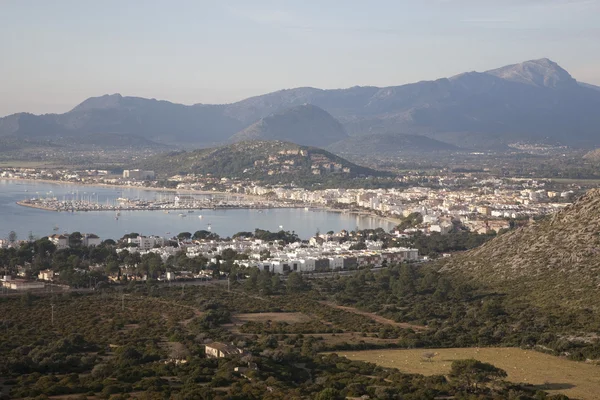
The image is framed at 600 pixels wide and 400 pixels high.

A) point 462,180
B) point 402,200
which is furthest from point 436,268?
point 462,180

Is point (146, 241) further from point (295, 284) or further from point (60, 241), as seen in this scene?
point (295, 284)

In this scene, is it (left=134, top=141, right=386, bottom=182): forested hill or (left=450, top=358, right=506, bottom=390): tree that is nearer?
(left=450, top=358, right=506, bottom=390): tree

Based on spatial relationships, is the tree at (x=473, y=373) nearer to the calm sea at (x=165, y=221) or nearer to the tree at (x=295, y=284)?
the tree at (x=295, y=284)

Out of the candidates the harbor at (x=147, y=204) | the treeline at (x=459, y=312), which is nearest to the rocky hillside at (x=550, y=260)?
the treeline at (x=459, y=312)

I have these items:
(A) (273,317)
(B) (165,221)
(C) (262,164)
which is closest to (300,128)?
(C) (262,164)

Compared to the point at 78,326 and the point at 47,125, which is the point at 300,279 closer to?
the point at 78,326


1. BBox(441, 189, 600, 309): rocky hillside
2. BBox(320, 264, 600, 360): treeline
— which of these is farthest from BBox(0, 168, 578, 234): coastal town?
BBox(320, 264, 600, 360): treeline

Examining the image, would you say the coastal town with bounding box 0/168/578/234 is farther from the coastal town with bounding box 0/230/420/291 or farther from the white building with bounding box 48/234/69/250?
the white building with bounding box 48/234/69/250

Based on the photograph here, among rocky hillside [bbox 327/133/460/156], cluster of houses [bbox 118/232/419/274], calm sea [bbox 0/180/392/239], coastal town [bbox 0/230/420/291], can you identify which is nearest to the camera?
coastal town [bbox 0/230/420/291]

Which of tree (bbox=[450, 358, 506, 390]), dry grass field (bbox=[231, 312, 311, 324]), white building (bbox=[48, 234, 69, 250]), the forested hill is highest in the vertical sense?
the forested hill
